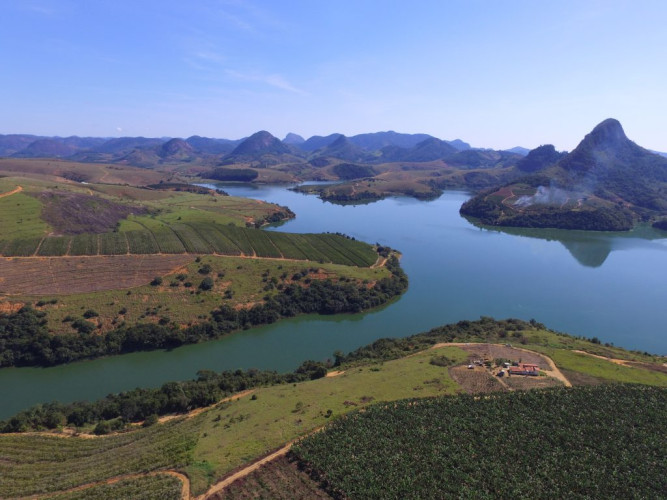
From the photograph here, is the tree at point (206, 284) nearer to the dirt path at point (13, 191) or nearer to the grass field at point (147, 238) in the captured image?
the grass field at point (147, 238)

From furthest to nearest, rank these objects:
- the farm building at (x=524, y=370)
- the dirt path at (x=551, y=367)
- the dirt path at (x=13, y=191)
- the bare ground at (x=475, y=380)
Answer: the dirt path at (x=13, y=191)
the farm building at (x=524, y=370)
the dirt path at (x=551, y=367)
the bare ground at (x=475, y=380)

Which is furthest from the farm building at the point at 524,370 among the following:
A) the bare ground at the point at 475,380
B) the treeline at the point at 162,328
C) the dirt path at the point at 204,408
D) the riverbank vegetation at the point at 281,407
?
the treeline at the point at 162,328

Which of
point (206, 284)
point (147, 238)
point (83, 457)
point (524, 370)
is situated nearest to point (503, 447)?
point (524, 370)

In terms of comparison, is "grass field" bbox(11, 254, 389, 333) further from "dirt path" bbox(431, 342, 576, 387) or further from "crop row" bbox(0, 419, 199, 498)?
"dirt path" bbox(431, 342, 576, 387)

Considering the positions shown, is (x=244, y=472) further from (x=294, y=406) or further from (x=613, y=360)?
(x=613, y=360)

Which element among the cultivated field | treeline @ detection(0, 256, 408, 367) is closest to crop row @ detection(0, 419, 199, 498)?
the cultivated field
